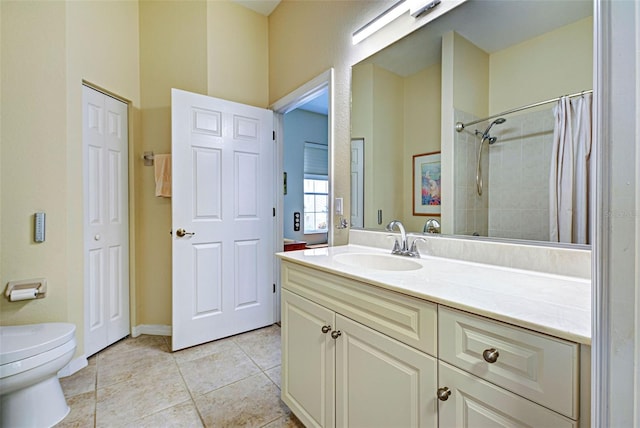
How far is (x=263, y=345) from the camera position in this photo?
228 centimetres

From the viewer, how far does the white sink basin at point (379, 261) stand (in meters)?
1.35

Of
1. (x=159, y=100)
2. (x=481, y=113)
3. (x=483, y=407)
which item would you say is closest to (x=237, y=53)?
(x=159, y=100)

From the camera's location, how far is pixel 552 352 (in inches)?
23.1

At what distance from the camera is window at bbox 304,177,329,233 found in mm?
4527

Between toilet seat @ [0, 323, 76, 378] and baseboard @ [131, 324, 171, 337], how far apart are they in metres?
0.90

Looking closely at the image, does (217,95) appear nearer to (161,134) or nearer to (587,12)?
(161,134)

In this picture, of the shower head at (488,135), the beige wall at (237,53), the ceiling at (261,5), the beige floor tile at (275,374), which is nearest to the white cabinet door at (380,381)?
the beige floor tile at (275,374)

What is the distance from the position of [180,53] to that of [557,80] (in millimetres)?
2621

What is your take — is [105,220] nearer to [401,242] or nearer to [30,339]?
[30,339]

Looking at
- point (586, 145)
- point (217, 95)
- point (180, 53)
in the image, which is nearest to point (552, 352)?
point (586, 145)

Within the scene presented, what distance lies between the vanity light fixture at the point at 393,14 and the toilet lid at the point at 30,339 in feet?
7.64

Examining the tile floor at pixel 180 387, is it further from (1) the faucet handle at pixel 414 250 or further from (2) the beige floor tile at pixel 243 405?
(1) the faucet handle at pixel 414 250

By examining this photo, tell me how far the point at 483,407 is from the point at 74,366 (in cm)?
239

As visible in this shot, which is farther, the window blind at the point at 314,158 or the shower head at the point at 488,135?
the window blind at the point at 314,158
